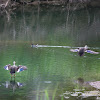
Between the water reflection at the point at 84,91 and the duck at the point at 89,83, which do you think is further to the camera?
the duck at the point at 89,83

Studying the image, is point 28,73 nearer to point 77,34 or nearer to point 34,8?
point 77,34

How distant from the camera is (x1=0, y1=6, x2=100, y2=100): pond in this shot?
36.1ft

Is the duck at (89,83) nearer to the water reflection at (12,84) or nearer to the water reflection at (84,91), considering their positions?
the water reflection at (84,91)

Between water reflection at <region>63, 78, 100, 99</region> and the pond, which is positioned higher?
the pond

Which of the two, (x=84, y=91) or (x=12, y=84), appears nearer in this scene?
(x=84, y=91)

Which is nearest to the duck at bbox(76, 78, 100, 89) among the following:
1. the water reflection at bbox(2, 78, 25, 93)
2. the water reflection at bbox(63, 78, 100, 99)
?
the water reflection at bbox(63, 78, 100, 99)

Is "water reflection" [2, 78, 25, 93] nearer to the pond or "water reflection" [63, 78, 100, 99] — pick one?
the pond

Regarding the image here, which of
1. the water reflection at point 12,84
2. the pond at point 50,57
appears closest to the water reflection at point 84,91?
the pond at point 50,57

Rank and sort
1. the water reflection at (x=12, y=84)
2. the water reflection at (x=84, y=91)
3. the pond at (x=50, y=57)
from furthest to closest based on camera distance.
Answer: the water reflection at (x=12, y=84), the pond at (x=50, y=57), the water reflection at (x=84, y=91)

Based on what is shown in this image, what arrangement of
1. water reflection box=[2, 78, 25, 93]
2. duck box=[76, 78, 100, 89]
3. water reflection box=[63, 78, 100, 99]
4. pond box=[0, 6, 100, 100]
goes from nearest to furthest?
water reflection box=[63, 78, 100, 99] < pond box=[0, 6, 100, 100] < duck box=[76, 78, 100, 89] < water reflection box=[2, 78, 25, 93]

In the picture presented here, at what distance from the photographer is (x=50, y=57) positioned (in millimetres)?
15594

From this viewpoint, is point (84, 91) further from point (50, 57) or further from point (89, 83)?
point (50, 57)

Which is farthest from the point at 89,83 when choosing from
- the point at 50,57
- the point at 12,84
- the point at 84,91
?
the point at 50,57

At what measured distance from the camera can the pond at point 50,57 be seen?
36.1 ft
